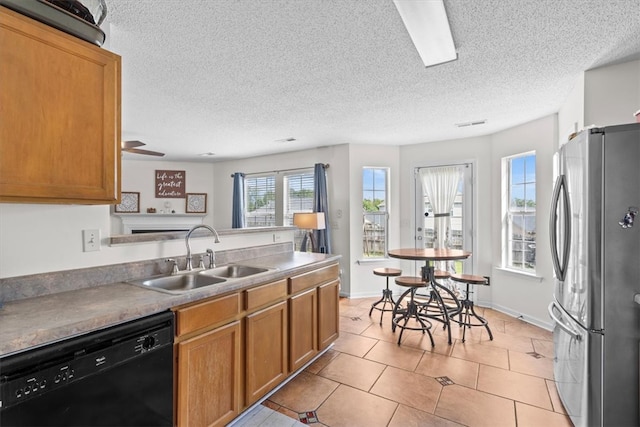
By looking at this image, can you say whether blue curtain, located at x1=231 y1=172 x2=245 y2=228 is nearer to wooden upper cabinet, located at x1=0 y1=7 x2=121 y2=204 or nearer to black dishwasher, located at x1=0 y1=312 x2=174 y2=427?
wooden upper cabinet, located at x1=0 y1=7 x2=121 y2=204

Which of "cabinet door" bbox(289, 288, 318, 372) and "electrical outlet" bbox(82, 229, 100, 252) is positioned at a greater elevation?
"electrical outlet" bbox(82, 229, 100, 252)

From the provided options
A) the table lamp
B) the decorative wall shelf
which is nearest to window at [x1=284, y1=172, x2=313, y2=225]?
the table lamp

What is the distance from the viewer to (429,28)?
184 centimetres

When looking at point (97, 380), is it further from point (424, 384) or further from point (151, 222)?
point (151, 222)

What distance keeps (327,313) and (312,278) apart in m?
0.45

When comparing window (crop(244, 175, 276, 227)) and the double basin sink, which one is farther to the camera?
window (crop(244, 175, 276, 227))

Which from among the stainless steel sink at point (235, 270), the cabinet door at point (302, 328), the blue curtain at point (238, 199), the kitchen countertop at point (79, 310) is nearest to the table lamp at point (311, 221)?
the blue curtain at point (238, 199)

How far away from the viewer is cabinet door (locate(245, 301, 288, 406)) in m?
1.98

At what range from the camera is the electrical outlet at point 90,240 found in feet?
5.57

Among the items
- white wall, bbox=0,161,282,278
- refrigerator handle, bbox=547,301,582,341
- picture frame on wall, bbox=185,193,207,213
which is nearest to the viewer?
white wall, bbox=0,161,282,278

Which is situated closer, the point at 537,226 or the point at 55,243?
the point at 55,243

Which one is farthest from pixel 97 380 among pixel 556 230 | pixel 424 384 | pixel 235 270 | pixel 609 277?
pixel 556 230

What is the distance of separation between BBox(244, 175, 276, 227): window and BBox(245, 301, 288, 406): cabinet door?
3.79m

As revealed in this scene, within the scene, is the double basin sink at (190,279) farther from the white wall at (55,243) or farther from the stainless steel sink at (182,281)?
the white wall at (55,243)
